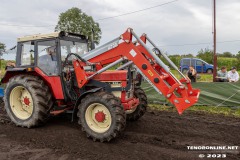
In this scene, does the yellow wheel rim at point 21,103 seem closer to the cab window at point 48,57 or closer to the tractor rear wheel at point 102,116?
the cab window at point 48,57

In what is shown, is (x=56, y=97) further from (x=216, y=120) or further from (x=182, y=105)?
(x=216, y=120)

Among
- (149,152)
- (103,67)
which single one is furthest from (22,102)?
(149,152)

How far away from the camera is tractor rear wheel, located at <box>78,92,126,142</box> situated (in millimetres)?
5422

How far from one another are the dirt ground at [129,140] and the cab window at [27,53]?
1631mm

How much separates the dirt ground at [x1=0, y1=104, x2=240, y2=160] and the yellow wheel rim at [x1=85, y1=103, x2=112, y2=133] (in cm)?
32

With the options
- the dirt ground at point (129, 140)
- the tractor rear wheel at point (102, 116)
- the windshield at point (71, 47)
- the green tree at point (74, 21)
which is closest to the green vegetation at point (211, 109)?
the dirt ground at point (129, 140)

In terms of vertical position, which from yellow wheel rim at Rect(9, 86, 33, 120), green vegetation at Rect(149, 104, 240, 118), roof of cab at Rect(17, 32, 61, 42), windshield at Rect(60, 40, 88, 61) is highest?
roof of cab at Rect(17, 32, 61, 42)

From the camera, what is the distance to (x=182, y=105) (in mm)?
5414

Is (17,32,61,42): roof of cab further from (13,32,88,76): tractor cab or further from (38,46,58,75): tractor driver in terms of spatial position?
(38,46,58,75): tractor driver

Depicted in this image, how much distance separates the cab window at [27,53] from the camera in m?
6.81

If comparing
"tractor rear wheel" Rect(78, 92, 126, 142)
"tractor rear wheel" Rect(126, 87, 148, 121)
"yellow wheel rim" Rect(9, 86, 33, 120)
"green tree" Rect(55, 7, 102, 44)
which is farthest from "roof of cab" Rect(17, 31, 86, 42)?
"green tree" Rect(55, 7, 102, 44)

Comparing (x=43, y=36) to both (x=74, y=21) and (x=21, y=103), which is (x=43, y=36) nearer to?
(x=21, y=103)

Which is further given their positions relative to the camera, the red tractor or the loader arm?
the red tractor

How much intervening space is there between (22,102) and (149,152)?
144 inches
